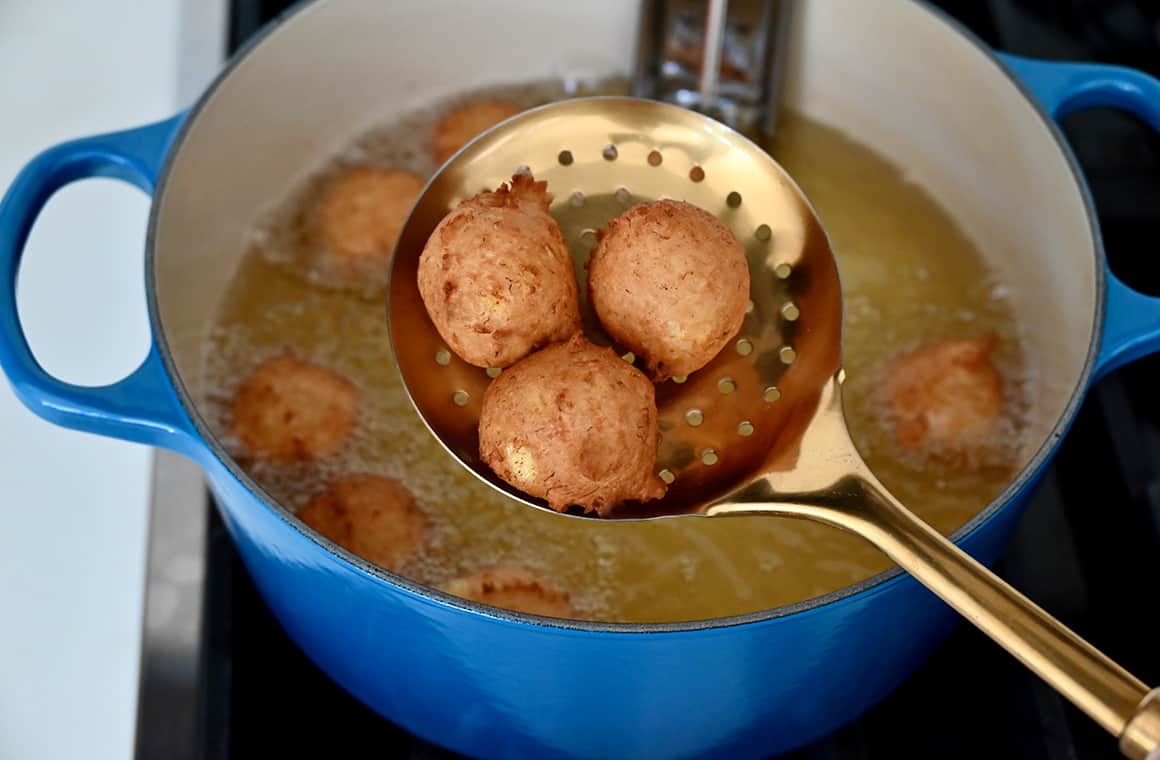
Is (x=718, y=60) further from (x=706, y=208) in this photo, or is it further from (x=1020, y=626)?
(x=1020, y=626)

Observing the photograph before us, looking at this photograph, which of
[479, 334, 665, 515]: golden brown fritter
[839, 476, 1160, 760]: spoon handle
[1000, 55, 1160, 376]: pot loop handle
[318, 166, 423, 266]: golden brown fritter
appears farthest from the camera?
[318, 166, 423, 266]: golden brown fritter

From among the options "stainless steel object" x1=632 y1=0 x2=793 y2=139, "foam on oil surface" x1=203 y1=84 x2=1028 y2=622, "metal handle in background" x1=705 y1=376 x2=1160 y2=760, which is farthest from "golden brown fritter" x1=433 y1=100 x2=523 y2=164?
"metal handle in background" x1=705 y1=376 x2=1160 y2=760

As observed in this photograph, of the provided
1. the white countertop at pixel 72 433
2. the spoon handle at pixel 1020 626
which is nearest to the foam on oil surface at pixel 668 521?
the white countertop at pixel 72 433

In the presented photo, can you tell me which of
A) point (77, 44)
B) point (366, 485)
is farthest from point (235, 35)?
point (366, 485)

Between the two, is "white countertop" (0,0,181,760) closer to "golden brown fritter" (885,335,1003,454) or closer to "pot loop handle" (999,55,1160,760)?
"golden brown fritter" (885,335,1003,454)

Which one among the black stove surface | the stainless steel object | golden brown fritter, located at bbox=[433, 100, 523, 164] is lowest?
the black stove surface

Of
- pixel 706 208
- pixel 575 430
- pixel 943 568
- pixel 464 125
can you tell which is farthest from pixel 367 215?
pixel 943 568

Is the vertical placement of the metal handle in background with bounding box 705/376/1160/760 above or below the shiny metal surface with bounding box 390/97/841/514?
below
